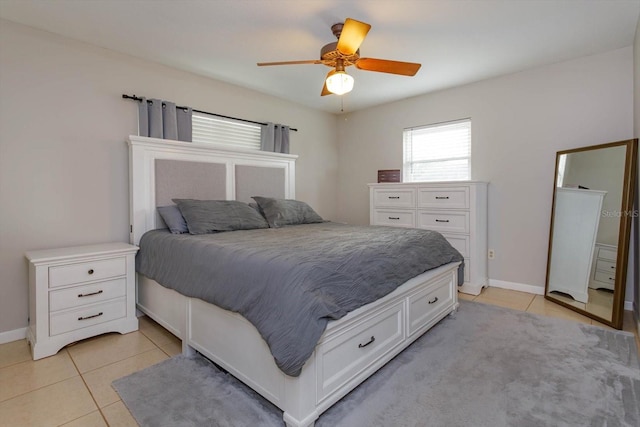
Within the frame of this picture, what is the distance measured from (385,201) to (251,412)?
310cm

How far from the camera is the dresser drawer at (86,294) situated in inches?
87.7

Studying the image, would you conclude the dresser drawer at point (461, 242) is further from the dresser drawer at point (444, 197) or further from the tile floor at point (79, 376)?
the tile floor at point (79, 376)

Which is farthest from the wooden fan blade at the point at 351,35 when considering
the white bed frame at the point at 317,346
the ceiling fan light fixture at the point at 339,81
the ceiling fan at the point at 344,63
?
the white bed frame at the point at 317,346

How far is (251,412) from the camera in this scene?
161cm

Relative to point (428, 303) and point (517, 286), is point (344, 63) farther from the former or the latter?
point (517, 286)

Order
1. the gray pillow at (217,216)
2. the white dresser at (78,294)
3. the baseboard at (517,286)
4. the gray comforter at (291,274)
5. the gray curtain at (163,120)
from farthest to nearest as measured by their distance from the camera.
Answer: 1. the baseboard at (517,286)
2. the gray curtain at (163,120)
3. the gray pillow at (217,216)
4. the white dresser at (78,294)
5. the gray comforter at (291,274)

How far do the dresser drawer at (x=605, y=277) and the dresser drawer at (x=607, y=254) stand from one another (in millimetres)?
129

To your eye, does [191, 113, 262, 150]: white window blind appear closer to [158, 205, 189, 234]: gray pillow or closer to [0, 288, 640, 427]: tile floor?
[158, 205, 189, 234]: gray pillow

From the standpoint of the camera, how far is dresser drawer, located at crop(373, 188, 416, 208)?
3945 millimetres

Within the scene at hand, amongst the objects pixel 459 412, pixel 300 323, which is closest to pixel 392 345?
pixel 459 412

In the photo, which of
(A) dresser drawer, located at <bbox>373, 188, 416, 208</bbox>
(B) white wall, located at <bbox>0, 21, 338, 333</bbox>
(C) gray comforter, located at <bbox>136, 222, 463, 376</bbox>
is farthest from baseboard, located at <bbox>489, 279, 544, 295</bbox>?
(B) white wall, located at <bbox>0, 21, 338, 333</bbox>

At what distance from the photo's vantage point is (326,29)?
2.52m

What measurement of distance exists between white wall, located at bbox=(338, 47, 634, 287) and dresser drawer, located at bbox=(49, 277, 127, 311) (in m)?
3.90

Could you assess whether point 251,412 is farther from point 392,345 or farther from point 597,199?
point 597,199
